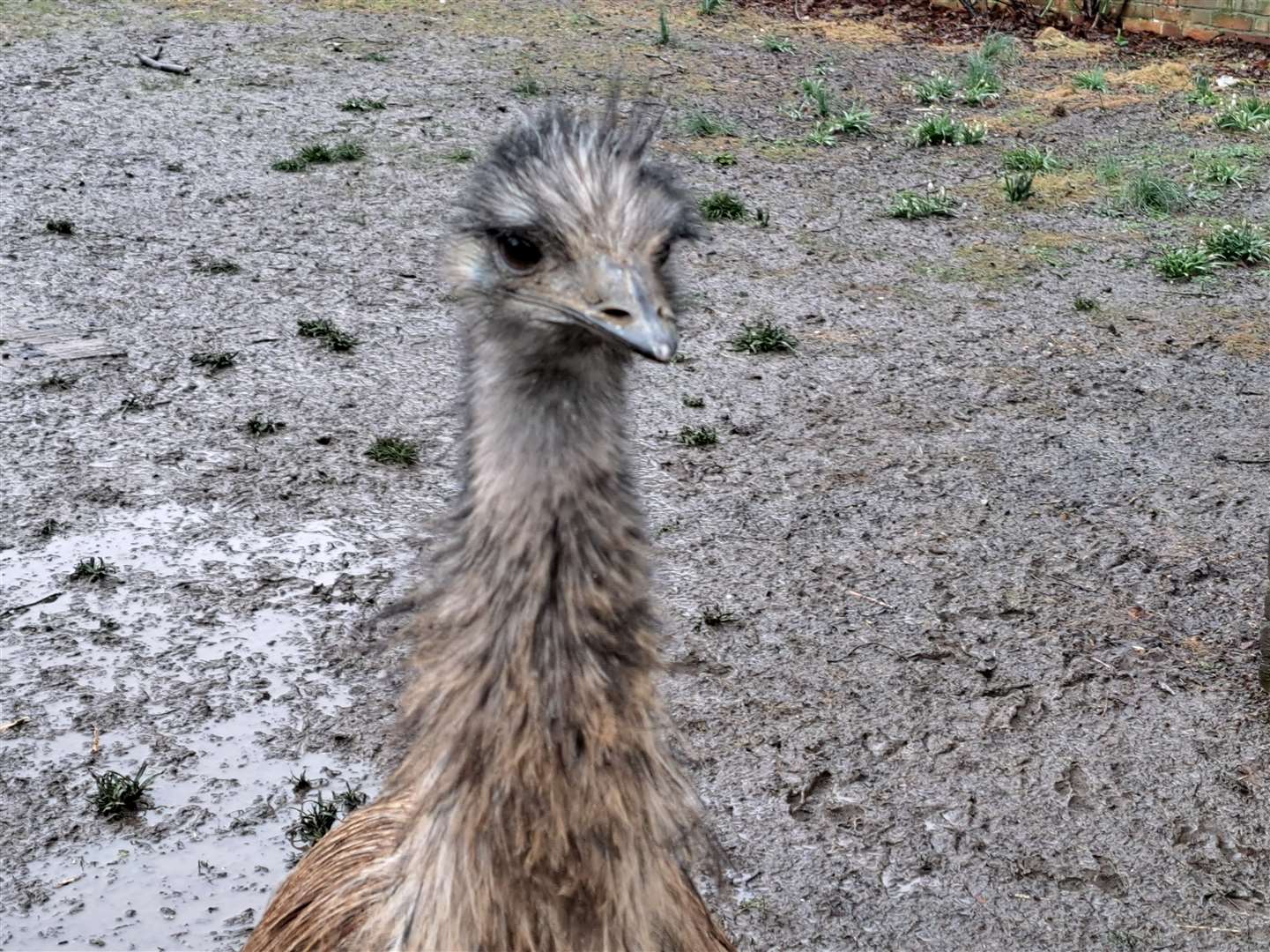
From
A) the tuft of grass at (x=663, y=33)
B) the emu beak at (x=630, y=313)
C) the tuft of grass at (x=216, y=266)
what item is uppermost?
the emu beak at (x=630, y=313)

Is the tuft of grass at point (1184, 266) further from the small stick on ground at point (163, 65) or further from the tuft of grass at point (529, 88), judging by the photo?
the small stick on ground at point (163, 65)

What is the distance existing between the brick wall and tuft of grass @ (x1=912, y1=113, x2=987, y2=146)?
339cm

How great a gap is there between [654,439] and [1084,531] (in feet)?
5.04

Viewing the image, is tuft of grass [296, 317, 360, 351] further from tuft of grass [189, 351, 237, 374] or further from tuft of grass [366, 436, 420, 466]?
tuft of grass [366, 436, 420, 466]

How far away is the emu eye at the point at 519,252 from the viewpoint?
2.09m

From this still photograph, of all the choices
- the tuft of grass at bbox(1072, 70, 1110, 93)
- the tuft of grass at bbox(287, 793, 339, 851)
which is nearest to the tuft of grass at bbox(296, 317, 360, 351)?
the tuft of grass at bbox(287, 793, 339, 851)

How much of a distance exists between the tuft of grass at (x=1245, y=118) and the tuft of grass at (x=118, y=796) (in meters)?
8.23

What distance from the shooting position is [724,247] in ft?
25.4

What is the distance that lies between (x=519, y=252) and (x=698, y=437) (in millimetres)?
3654

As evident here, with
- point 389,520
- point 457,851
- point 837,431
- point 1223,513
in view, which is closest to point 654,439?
point 837,431

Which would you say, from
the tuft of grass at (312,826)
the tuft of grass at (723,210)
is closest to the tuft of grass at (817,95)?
the tuft of grass at (723,210)

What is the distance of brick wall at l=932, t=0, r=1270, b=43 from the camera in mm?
11672

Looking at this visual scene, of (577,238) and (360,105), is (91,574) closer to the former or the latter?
(577,238)

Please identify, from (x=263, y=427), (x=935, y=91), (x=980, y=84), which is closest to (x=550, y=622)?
(x=263, y=427)
